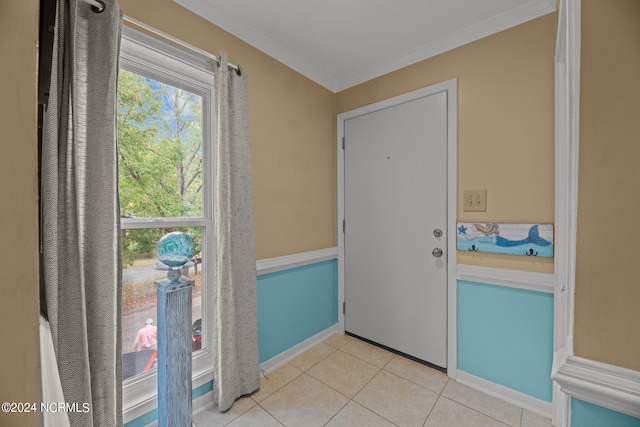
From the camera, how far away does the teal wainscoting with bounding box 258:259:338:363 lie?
76.6 inches

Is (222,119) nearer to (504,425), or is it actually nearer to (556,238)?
(556,238)

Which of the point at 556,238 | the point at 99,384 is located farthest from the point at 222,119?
the point at 556,238

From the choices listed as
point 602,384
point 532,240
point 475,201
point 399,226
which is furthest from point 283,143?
point 602,384

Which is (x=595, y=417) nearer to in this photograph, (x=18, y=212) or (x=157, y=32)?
(x=18, y=212)

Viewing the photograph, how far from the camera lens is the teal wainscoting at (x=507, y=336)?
1.55 m

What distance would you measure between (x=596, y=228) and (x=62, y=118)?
1.80 meters

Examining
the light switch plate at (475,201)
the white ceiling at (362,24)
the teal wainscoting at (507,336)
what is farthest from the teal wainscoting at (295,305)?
the white ceiling at (362,24)

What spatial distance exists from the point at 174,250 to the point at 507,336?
6.71 feet

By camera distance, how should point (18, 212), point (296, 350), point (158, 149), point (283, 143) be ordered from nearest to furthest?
point (18, 212), point (158, 149), point (283, 143), point (296, 350)

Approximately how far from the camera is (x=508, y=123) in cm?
168

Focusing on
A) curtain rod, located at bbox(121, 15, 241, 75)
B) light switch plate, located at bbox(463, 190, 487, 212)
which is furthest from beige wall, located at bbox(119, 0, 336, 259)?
light switch plate, located at bbox(463, 190, 487, 212)

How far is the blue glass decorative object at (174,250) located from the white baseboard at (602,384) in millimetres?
1415

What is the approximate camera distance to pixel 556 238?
1.47 meters

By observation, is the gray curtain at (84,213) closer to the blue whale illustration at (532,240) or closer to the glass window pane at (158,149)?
the glass window pane at (158,149)
